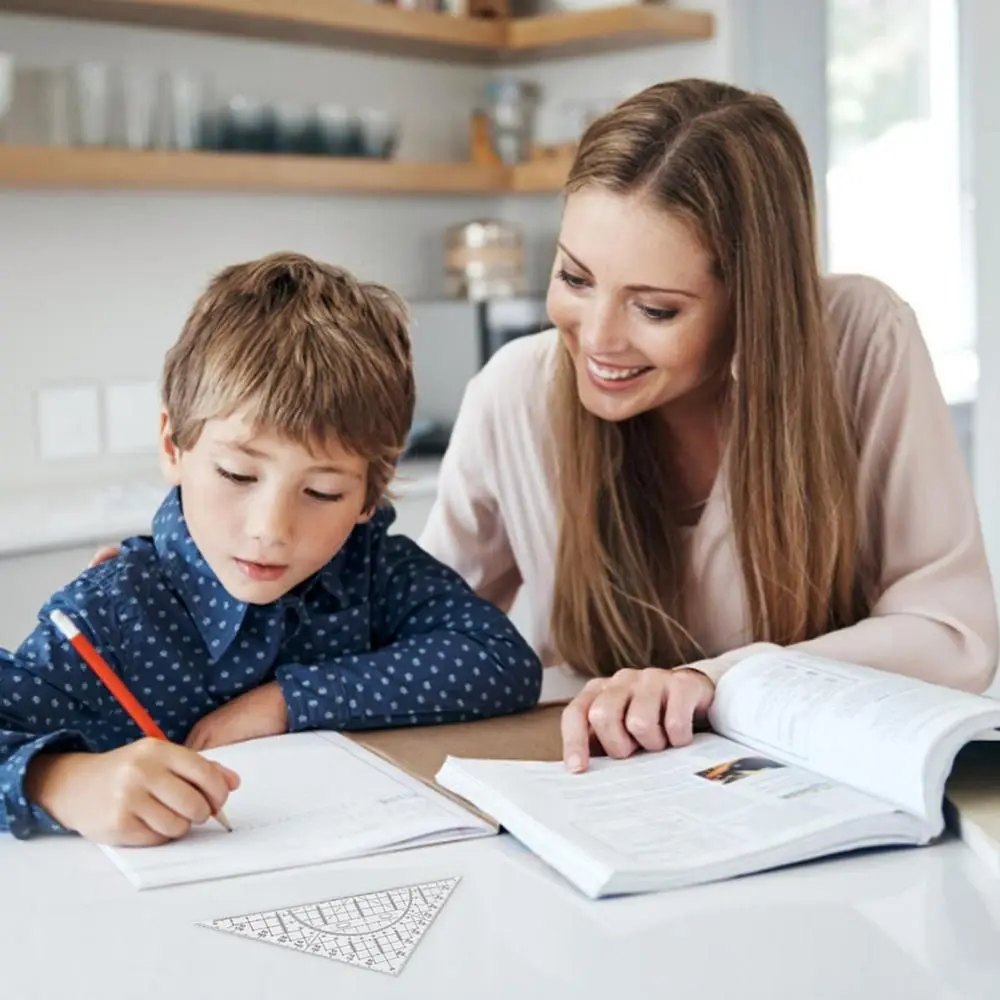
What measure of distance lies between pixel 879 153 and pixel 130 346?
1999 millimetres

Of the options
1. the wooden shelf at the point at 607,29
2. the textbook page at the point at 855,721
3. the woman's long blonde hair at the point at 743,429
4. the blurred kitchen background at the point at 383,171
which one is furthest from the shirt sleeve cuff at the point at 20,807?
the wooden shelf at the point at 607,29

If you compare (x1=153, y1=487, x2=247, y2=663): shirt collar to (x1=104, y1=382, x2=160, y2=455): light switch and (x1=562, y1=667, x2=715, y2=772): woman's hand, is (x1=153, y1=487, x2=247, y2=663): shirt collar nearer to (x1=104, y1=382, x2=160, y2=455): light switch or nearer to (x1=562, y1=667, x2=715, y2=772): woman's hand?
(x1=562, y1=667, x2=715, y2=772): woman's hand

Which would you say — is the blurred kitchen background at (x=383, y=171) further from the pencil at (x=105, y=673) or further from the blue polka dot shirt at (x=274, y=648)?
the pencil at (x=105, y=673)

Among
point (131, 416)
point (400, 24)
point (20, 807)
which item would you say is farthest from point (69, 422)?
point (20, 807)

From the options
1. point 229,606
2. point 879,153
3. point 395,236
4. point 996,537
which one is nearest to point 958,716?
point 229,606

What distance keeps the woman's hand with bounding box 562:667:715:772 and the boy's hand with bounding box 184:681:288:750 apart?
26 centimetres

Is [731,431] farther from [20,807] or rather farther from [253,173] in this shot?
[253,173]

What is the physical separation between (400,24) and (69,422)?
3.62ft

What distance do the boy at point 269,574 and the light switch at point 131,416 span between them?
5.96 feet

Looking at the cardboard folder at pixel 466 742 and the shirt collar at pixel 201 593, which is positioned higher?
the shirt collar at pixel 201 593

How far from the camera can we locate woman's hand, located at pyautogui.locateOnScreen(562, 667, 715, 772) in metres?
1.24

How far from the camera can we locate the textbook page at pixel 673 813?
1.00 meters

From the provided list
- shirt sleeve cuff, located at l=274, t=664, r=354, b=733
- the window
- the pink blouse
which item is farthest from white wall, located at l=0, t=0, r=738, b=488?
shirt sleeve cuff, located at l=274, t=664, r=354, b=733

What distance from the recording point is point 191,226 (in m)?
3.32
